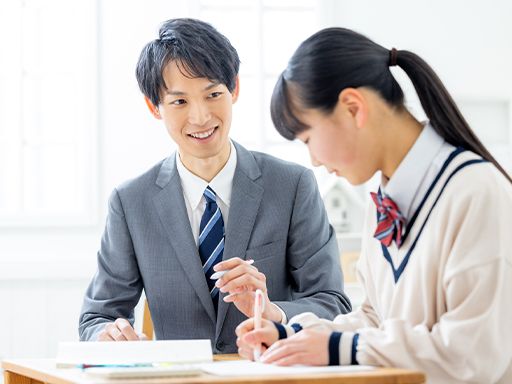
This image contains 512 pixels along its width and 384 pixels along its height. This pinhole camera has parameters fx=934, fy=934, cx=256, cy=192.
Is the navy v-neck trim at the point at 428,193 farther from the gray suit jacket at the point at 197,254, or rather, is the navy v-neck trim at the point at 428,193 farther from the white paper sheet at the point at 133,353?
the gray suit jacket at the point at 197,254

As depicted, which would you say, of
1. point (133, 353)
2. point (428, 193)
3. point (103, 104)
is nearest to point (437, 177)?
point (428, 193)

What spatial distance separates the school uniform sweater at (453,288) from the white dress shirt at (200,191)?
911mm

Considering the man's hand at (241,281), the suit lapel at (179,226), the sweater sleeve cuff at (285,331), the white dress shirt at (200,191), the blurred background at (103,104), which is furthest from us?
the blurred background at (103,104)

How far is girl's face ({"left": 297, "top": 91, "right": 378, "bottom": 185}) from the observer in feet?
5.63

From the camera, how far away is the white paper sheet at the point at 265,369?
150 cm

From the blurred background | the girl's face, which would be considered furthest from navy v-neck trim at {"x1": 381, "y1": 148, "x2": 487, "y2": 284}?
the blurred background

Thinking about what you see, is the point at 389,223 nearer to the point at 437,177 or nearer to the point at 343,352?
the point at 437,177

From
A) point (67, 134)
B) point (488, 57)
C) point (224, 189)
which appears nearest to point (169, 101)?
point (224, 189)

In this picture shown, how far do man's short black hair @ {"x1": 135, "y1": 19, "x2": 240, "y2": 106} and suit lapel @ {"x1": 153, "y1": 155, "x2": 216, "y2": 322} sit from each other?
8.5 inches

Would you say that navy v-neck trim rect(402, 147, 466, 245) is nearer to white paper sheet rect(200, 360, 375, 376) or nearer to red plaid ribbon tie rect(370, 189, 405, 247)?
red plaid ribbon tie rect(370, 189, 405, 247)

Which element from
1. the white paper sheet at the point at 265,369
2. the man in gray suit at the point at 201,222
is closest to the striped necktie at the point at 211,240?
the man in gray suit at the point at 201,222

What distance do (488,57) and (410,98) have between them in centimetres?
47

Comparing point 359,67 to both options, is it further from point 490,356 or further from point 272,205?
point 272,205

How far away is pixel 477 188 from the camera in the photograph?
5.27ft
